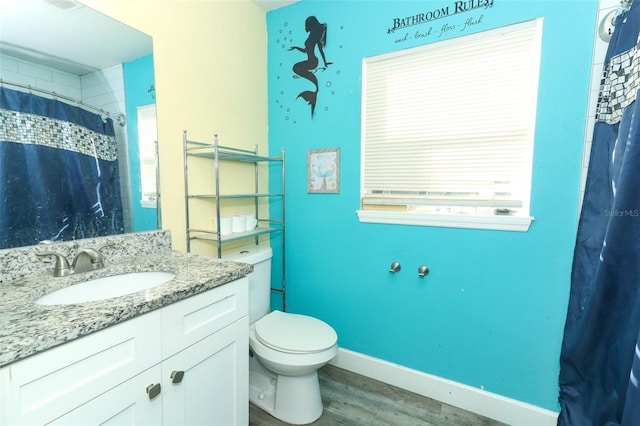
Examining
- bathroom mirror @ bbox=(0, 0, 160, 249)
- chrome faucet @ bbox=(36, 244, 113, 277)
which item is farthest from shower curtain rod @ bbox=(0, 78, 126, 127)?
chrome faucet @ bbox=(36, 244, 113, 277)

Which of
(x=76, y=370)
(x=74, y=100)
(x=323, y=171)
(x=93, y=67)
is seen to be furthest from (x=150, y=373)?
(x=323, y=171)

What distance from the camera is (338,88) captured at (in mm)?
1847

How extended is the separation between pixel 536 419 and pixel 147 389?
5.75 feet

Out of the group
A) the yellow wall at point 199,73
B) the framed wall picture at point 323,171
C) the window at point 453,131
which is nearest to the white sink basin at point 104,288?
the yellow wall at point 199,73

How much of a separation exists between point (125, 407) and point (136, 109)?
1.21m

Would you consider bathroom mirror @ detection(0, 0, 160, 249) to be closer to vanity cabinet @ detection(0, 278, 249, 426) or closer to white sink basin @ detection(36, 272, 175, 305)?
white sink basin @ detection(36, 272, 175, 305)

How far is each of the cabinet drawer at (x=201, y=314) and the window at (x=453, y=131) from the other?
3.05 ft

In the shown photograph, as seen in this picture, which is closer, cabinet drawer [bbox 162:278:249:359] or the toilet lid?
cabinet drawer [bbox 162:278:249:359]

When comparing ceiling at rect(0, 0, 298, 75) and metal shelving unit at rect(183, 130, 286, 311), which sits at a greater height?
ceiling at rect(0, 0, 298, 75)

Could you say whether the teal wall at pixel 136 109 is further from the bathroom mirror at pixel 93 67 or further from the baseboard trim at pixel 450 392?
the baseboard trim at pixel 450 392

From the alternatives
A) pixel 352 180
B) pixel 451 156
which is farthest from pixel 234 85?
pixel 451 156

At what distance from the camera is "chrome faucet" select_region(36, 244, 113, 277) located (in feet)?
3.51

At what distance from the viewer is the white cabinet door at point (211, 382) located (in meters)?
0.98

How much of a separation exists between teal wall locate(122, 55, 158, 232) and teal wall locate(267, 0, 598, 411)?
0.86 metres
